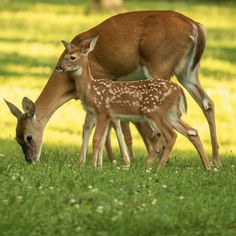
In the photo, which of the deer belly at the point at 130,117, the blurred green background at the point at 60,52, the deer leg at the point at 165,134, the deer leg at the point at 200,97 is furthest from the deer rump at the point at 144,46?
the blurred green background at the point at 60,52

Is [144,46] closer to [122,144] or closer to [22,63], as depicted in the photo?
[122,144]

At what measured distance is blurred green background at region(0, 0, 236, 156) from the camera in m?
18.0

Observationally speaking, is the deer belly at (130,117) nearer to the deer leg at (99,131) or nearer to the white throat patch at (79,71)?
the deer leg at (99,131)

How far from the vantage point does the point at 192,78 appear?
1405 centimetres

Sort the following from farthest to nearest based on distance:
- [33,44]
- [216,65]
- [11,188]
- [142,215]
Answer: [33,44] < [216,65] < [11,188] < [142,215]

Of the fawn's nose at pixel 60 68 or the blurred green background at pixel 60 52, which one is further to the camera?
the blurred green background at pixel 60 52

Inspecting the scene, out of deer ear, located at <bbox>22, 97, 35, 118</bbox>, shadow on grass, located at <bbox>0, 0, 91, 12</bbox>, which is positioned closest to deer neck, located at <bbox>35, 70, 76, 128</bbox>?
deer ear, located at <bbox>22, 97, 35, 118</bbox>

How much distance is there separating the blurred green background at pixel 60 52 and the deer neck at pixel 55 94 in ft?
3.56

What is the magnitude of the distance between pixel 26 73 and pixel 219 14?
1888 centimetres

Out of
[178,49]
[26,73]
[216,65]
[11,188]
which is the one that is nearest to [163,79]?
[178,49]

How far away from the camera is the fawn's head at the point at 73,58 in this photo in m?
12.8

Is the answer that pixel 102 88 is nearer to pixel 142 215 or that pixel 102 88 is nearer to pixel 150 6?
pixel 142 215

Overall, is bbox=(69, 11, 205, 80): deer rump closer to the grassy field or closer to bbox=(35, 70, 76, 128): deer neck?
bbox=(35, 70, 76, 128): deer neck

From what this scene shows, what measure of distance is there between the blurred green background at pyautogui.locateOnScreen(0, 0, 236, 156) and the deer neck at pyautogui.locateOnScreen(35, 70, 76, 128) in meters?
1.08
